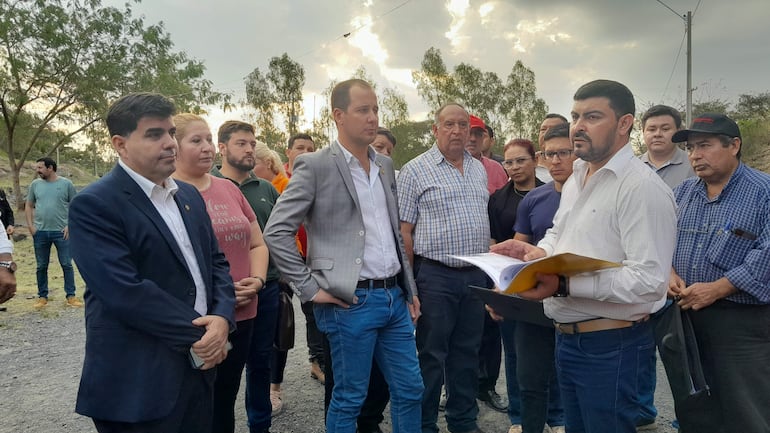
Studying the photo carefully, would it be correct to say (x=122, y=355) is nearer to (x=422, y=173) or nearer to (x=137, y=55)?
(x=422, y=173)

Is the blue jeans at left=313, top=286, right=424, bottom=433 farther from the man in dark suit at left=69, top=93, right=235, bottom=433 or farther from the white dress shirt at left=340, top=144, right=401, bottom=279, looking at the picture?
the man in dark suit at left=69, top=93, right=235, bottom=433

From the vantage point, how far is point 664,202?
207 centimetres

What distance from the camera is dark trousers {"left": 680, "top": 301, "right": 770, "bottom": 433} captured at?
8.82 feet

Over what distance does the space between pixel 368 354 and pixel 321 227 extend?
2.56 ft

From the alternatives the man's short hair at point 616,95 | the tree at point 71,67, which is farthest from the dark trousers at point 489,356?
the tree at point 71,67

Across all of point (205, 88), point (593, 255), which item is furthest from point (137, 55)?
point (593, 255)

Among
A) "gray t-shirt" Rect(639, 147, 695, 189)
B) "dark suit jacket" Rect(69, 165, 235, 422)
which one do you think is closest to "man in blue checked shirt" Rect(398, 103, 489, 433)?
"gray t-shirt" Rect(639, 147, 695, 189)

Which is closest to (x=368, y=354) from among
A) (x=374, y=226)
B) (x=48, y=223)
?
(x=374, y=226)

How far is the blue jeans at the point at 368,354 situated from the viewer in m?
2.78

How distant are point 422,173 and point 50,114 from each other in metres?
19.8

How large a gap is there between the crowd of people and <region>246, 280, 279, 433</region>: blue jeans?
0.01 metres

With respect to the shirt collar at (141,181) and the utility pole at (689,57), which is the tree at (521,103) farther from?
the shirt collar at (141,181)

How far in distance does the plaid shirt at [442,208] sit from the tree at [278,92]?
102 feet

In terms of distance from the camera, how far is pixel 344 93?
2957mm
